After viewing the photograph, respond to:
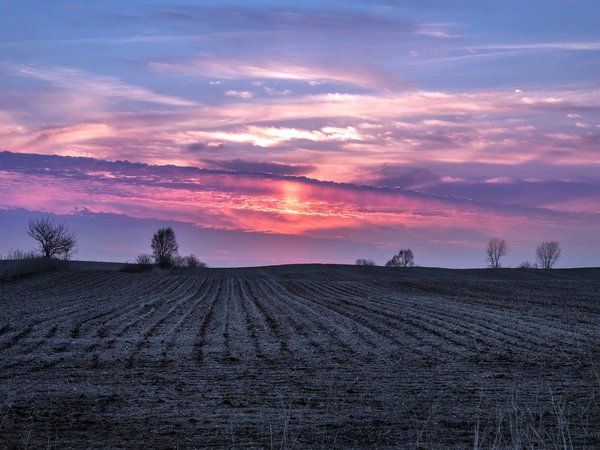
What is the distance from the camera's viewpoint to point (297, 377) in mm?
15156

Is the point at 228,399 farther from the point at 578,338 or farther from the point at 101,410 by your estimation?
the point at 578,338

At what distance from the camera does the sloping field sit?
10.1 m

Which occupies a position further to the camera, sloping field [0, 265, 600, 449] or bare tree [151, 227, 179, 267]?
bare tree [151, 227, 179, 267]

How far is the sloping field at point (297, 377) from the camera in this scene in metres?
10.1

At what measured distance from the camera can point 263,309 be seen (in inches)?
1281

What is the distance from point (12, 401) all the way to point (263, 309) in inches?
805

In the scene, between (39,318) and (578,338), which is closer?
(578,338)

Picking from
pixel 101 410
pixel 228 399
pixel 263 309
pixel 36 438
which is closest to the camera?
pixel 36 438

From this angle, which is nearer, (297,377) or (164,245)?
(297,377)

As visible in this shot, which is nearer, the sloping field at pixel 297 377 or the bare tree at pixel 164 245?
the sloping field at pixel 297 377

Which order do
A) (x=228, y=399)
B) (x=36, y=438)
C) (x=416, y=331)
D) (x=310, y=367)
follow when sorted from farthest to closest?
(x=416, y=331) < (x=310, y=367) < (x=228, y=399) < (x=36, y=438)

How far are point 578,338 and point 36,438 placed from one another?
1675cm

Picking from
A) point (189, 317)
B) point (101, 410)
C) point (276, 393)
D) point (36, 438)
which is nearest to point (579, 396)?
point (276, 393)

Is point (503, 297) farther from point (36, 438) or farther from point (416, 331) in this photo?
point (36, 438)
